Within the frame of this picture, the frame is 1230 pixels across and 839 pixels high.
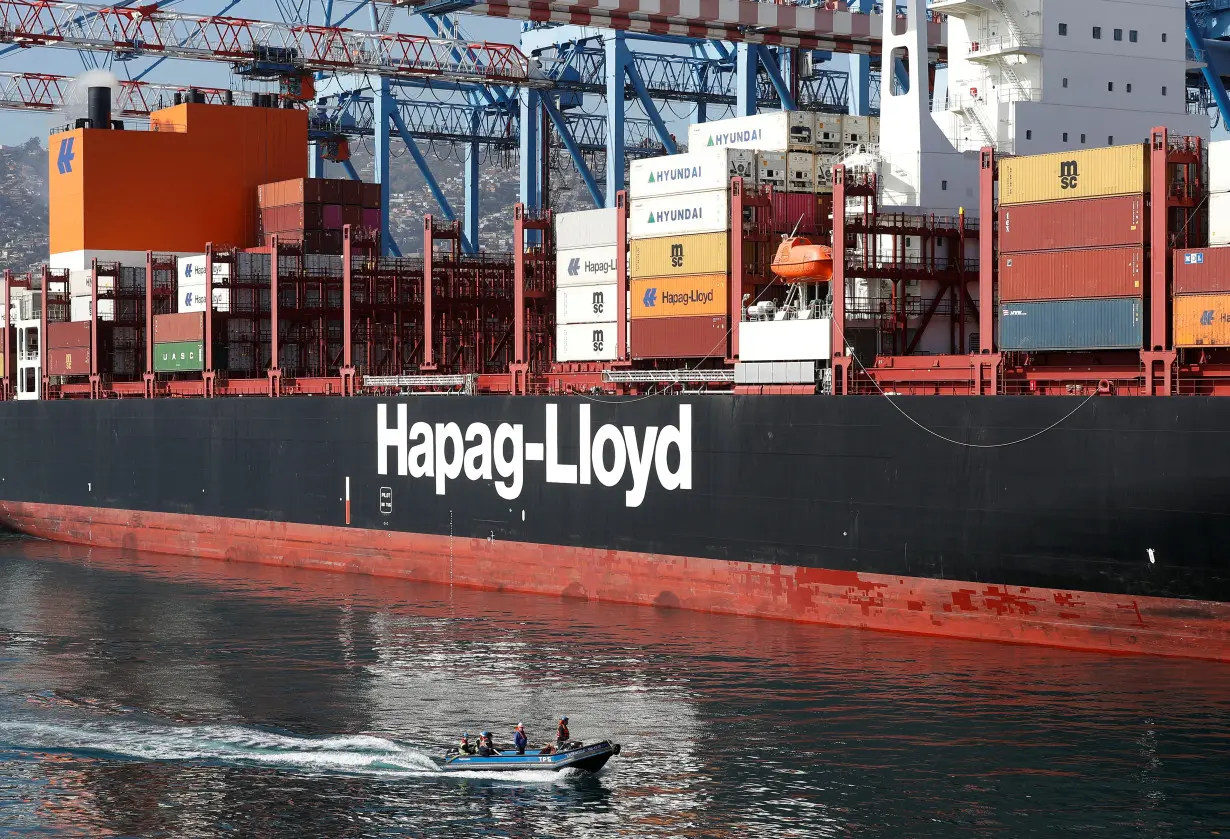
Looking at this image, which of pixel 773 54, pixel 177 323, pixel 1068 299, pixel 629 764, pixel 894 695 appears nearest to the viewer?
pixel 629 764

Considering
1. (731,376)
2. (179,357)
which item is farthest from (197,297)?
(731,376)

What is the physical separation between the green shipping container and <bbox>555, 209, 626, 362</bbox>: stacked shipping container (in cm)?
1673

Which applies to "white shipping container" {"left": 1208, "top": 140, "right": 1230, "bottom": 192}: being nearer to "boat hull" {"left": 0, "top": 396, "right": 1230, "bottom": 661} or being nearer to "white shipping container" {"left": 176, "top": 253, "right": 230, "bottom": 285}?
"boat hull" {"left": 0, "top": 396, "right": 1230, "bottom": 661}

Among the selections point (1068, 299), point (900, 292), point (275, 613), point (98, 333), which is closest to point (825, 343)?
point (900, 292)

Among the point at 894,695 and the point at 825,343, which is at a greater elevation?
the point at 825,343

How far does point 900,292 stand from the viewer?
135ft

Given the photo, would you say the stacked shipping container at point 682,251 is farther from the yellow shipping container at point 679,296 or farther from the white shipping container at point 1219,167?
the white shipping container at point 1219,167

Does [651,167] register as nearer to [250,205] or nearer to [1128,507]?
[1128,507]

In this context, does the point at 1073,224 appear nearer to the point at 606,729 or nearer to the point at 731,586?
the point at 731,586

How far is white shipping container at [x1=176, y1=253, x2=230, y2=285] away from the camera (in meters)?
59.3

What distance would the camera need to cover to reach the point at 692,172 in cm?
4275

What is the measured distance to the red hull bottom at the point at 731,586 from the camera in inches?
1258

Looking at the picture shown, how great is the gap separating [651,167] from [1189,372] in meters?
16.5

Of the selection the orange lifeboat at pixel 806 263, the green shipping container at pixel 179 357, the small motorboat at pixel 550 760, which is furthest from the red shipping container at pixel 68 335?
the small motorboat at pixel 550 760
